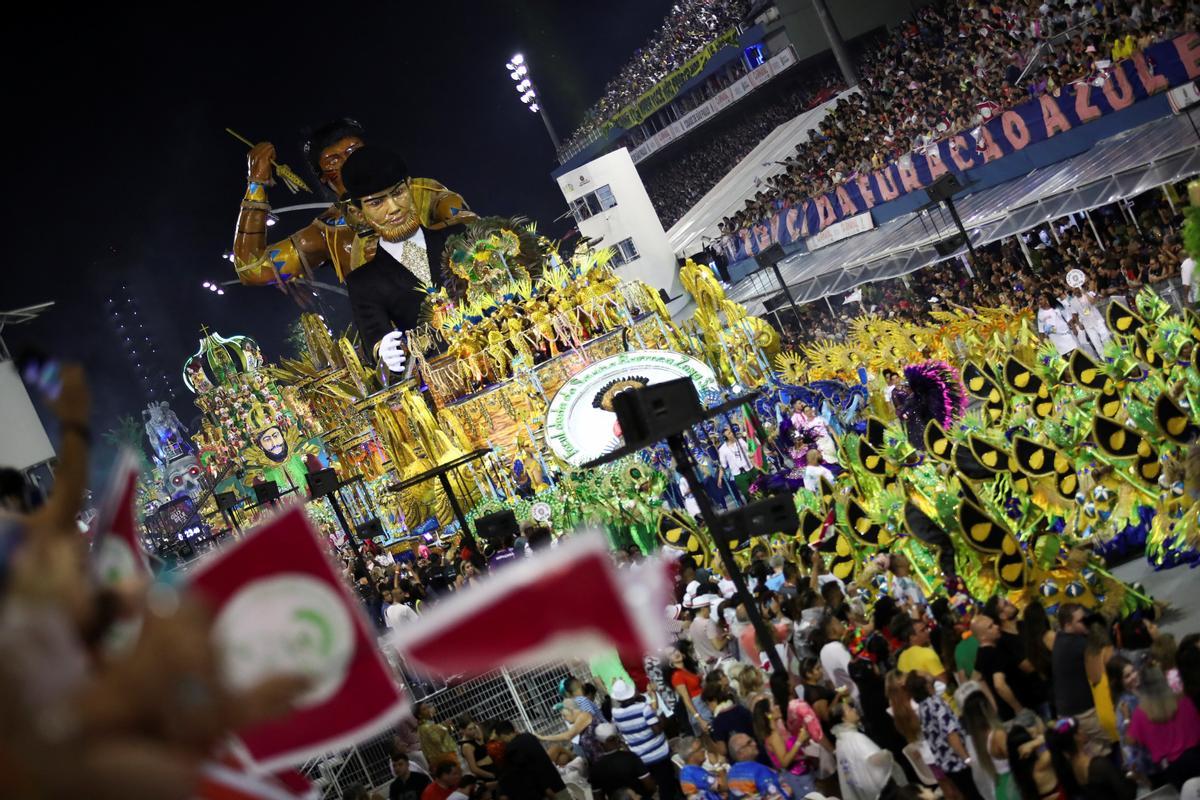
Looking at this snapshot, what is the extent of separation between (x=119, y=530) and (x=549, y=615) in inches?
44.3

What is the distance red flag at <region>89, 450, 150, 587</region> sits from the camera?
262 cm

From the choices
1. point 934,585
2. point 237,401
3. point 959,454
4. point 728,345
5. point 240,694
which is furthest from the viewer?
point 237,401

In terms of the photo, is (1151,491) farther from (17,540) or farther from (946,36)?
(946,36)

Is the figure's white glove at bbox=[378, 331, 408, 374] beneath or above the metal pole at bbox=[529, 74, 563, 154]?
beneath

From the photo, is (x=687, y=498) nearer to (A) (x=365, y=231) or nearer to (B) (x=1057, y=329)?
(B) (x=1057, y=329)

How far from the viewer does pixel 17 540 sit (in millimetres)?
2023

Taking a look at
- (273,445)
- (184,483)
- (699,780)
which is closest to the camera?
(699,780)

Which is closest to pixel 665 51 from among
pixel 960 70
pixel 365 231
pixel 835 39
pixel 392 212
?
pixel 835 39

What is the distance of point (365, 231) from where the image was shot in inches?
1115

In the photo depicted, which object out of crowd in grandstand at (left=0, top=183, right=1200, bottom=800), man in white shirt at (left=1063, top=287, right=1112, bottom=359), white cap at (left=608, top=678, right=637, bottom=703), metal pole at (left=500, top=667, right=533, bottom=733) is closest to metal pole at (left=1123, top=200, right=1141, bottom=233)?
man in white shirt at (left=1063, top=287, right=1112, bottom=359)

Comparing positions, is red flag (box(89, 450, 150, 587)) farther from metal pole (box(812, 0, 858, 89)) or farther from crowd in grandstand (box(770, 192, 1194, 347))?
metal pole (box(812, 0, 858, 89))

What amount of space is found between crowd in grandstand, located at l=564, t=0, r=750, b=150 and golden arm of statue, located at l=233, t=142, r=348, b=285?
24128 mm

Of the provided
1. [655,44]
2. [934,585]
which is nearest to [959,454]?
[934,585]

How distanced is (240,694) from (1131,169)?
1884 cm
